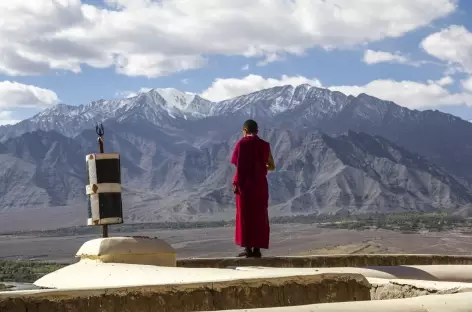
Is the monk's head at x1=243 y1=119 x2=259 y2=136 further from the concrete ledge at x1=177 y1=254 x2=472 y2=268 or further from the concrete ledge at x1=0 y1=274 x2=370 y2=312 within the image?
the concrete ledge at x1=0 y1=274 x2=370 y2=312

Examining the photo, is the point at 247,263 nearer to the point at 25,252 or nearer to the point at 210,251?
the point at 210,251

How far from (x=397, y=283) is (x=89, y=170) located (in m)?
3.13

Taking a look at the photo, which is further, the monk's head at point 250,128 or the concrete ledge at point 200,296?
the monk's head at point 250,128

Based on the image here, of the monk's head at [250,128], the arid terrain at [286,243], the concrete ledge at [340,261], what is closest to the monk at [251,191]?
the monk's head at [250,128]

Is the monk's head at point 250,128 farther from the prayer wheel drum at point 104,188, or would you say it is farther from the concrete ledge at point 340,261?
the prayer wheel drum at point 104,188

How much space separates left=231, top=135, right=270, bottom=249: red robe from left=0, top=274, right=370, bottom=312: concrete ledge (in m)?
3.19

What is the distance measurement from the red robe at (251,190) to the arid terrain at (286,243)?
76258 millimetres

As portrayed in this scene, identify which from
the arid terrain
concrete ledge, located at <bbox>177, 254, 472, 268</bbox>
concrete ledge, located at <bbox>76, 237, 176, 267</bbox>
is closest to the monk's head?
concrete ledge, located at <bbox>177, 254, 472, 268</bbox>

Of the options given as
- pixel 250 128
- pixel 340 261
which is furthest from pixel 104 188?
pixel 340 261

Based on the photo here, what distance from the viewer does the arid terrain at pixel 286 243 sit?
95062 mm

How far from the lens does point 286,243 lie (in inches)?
4476

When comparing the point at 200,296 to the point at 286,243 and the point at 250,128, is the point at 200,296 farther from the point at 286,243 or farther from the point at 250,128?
the point at 286,243

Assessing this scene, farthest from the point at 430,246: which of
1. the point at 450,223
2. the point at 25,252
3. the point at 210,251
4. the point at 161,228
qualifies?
the point at 161,228

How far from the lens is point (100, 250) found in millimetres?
5621
